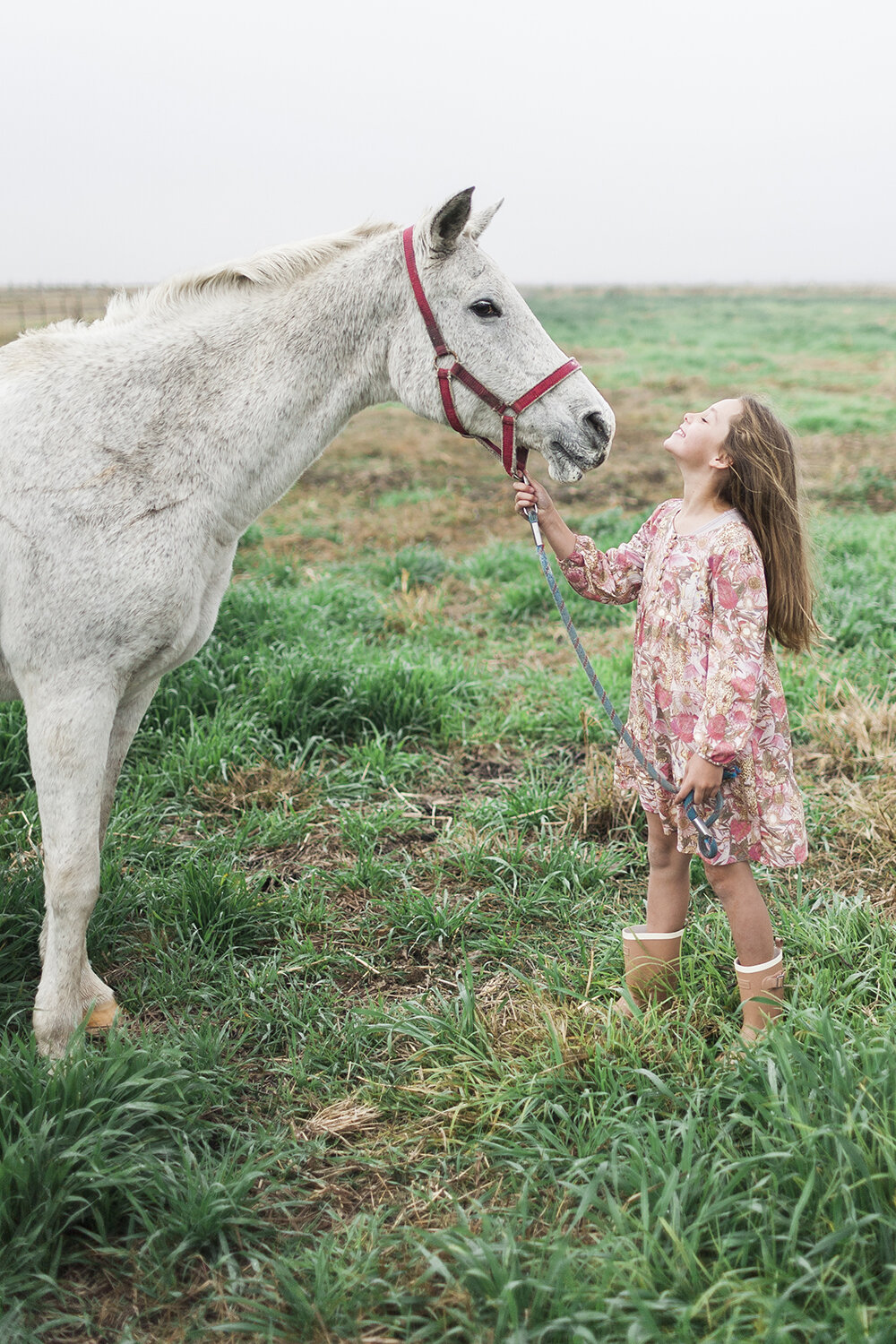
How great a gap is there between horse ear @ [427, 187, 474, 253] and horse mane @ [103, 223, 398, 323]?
35 cm

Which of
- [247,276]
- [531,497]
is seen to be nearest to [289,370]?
[247,276]

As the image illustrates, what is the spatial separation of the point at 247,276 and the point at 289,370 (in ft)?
1.25

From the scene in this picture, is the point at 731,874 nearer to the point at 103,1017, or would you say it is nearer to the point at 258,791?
the point at 103,1017

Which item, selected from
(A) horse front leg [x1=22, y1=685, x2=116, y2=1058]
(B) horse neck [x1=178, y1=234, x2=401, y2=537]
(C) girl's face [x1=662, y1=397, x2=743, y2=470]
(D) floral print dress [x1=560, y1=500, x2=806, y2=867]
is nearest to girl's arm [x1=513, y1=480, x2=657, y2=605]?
(D) floral print dress [x1=560, y1=500, x2=806, y2=867]

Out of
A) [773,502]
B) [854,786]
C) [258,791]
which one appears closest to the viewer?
[773,502]

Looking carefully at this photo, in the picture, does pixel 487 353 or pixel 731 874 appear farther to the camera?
pixel 487 353

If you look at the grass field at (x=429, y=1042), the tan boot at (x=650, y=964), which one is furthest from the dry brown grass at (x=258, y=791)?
the tan boot at (x=650, y=964)

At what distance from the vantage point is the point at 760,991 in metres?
2.44

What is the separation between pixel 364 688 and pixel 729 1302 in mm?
3260

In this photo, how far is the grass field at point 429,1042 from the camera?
180cm

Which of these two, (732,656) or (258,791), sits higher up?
(732,656)

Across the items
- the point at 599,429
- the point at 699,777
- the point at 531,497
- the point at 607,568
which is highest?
the point at 599,429

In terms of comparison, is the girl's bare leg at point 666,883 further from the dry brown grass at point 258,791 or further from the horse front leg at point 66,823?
the dry brown grass at point 258,791

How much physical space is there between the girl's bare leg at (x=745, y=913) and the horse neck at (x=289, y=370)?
1.71m
